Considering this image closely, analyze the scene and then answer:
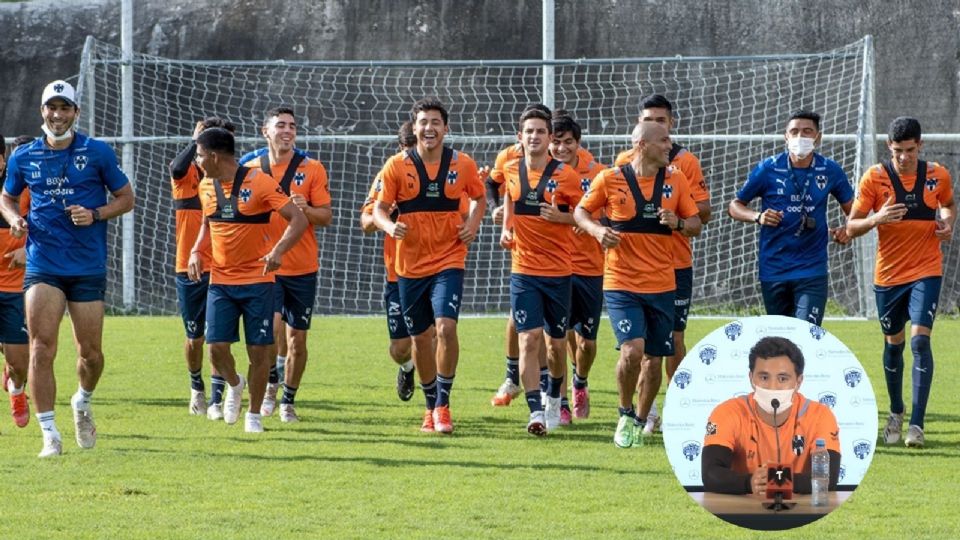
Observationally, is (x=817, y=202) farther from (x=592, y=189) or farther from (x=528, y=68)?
(x=528, y=68)

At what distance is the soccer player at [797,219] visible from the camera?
10.4m

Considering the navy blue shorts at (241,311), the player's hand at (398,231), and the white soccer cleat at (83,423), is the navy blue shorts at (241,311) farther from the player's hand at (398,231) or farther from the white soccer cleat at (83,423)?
the white soccer cleat at (83,423)

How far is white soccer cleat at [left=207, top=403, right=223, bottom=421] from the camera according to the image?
1161 cm

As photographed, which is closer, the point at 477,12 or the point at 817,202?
the point at 817,202

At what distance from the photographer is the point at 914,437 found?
10.1m

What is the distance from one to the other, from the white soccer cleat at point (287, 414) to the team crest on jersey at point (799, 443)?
6.03 meters

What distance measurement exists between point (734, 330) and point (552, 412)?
16.5ft

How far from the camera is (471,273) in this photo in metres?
23.1

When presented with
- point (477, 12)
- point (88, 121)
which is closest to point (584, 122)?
point (477, 12)

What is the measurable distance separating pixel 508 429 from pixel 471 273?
1204 cm

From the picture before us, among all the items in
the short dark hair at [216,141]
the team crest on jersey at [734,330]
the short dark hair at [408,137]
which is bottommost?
the team crest on jersey at [734,330]

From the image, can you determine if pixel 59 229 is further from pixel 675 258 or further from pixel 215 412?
pixel 675 258

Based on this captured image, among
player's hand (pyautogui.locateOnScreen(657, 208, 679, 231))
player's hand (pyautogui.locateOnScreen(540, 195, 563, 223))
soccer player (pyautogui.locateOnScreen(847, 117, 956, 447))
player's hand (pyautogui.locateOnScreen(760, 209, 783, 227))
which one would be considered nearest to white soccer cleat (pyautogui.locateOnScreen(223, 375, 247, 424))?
player's hand (pyautogui.locateOnScreen(540, 195, 563, 223))

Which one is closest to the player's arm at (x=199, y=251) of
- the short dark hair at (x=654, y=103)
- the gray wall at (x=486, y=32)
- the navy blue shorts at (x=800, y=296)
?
the short dark hair at (x=654, y=103)
